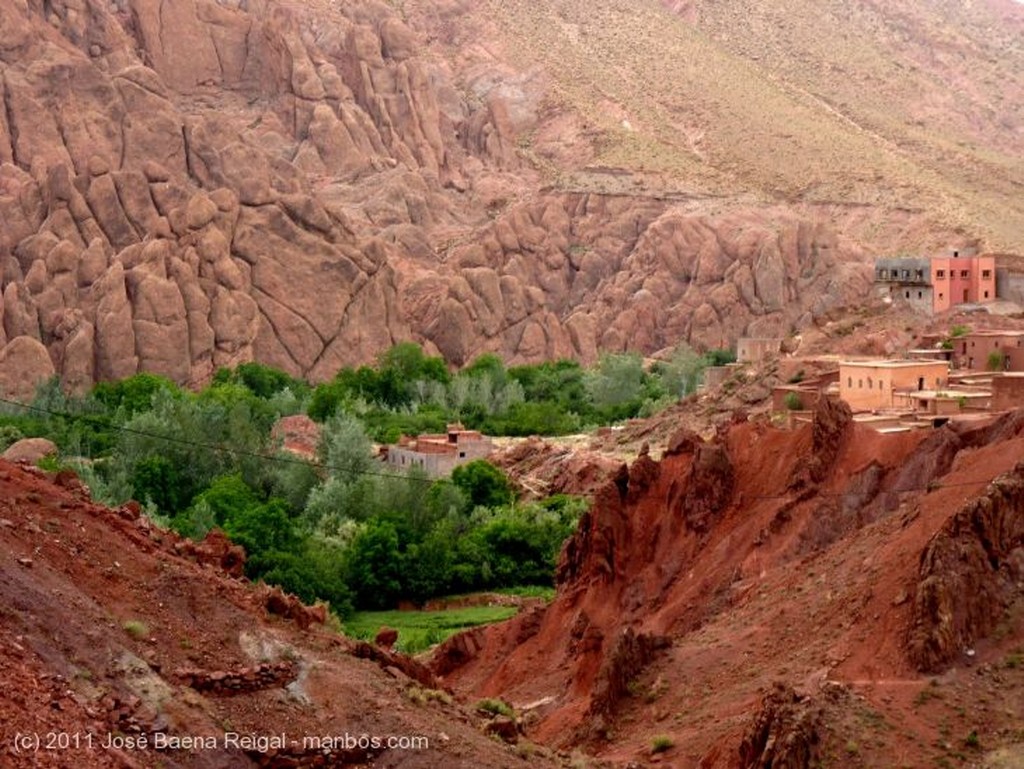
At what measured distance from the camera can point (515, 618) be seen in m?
42.1

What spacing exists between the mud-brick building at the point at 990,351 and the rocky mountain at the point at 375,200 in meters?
42.6

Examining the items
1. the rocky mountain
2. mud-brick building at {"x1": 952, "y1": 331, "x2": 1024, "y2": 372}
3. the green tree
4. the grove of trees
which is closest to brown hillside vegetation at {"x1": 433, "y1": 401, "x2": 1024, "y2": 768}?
mud-brick building at {"x1": 952, "y1": 331, "x2": 1024, "y2": 372}

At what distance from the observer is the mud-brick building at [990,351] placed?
49.0 m

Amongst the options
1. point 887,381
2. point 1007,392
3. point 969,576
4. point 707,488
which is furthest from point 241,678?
point 887,381

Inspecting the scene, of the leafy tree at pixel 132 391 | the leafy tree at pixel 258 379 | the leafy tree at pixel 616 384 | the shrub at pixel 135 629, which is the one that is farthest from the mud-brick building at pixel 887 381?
the leafy tree at pixel 258 379

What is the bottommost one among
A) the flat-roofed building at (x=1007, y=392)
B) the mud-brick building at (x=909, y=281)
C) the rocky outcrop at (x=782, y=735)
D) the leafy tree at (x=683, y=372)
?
the leafy tree at (x=683, y=372)

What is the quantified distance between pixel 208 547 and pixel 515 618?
16.7m

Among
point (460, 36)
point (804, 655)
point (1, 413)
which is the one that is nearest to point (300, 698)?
point (804, 655)

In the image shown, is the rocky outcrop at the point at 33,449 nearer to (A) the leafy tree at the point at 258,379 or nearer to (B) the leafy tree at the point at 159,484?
(B) the leafy tree at the point at 159,484

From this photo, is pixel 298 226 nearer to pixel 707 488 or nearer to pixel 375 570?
pixel 375 570

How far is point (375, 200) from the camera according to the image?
108812 millimetres

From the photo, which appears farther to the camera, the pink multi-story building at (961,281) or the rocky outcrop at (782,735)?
the pink multi-story building at (961,281)

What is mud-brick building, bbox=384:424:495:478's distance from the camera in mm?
67938

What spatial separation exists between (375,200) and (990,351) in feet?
205
